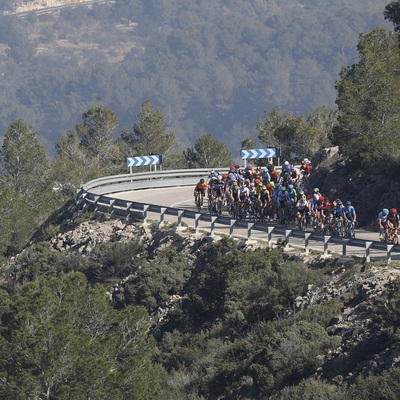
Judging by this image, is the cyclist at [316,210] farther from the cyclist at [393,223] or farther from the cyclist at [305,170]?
the cyclist at [305,170]

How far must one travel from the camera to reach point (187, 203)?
1833 inches

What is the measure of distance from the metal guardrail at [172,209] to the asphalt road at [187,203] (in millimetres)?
200

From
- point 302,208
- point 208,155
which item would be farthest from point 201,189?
point 208,155

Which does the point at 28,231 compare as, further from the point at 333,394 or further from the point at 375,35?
the point at 333,394

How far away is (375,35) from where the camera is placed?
62.5 m

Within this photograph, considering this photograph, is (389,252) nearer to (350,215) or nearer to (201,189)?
(350,215)

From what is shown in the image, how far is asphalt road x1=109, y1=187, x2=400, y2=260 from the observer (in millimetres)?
31719

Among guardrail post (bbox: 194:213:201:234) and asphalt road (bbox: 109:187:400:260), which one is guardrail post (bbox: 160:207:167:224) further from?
guardrail post (bbox: 194:213:201:234)

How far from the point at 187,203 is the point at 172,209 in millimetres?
7854

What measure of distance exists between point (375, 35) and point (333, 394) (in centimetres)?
4191

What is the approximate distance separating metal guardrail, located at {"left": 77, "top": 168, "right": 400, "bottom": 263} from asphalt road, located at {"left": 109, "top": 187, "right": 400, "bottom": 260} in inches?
7.9

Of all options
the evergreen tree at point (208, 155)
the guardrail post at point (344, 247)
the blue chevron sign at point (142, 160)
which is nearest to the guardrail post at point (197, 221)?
the guardrail post at point (344, 247)

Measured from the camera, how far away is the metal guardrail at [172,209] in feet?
98.7

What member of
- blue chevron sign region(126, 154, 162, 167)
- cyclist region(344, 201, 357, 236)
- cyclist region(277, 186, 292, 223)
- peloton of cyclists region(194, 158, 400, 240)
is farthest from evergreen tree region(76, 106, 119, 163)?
cyclist region(344, 201, 357, 236)
